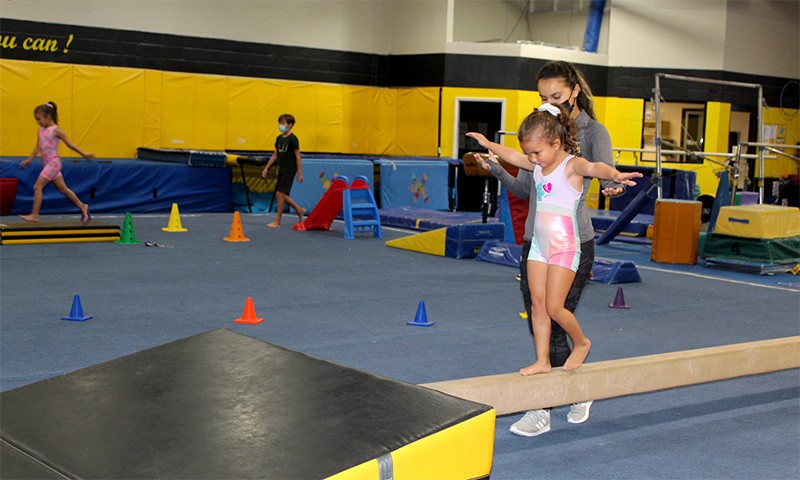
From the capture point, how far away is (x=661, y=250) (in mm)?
10742

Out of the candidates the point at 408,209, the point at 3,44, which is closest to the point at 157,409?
the point at 408,209

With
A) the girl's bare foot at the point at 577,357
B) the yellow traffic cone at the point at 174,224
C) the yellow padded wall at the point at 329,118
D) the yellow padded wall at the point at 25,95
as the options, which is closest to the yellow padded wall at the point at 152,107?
the yellow padded wall at the point at 25,95

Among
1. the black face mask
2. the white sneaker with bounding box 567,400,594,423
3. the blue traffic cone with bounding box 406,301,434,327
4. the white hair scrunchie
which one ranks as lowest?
the white sneaker with bounding box 567,400,594,423

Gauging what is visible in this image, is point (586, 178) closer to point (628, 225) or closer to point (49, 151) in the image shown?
point (49, 151)

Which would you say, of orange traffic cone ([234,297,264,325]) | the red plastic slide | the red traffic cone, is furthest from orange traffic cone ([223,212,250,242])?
the red traffic cone

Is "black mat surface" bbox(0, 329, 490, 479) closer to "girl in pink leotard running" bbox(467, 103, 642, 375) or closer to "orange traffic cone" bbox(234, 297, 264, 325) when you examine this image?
"girl in pink leotard running" bbox(467, 103, 642, 375)

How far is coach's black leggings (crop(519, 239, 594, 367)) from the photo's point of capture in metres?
3.97

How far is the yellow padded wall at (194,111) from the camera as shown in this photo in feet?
58.9

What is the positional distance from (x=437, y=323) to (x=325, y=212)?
633 centimetres

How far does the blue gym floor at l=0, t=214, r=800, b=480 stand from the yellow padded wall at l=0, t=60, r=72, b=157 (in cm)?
680

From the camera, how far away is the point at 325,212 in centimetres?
1269

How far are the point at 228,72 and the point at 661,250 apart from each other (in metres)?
11.0

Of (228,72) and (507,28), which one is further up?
(507,28)

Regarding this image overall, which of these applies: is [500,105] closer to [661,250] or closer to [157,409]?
[661,250]
